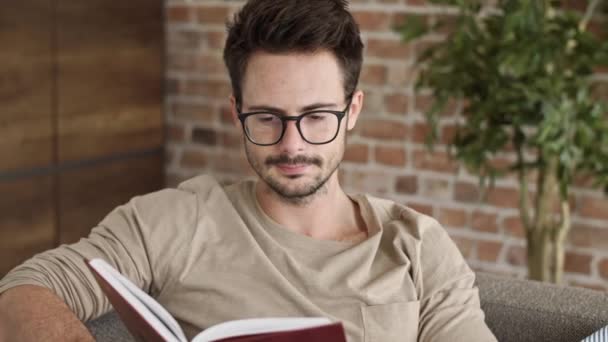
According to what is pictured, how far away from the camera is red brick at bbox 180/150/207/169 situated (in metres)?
3.51

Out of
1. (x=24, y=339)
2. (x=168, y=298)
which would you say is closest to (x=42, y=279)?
(x=24, y=339)

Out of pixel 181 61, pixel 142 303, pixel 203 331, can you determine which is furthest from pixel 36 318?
pixel 181 61

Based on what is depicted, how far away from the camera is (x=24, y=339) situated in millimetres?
1249

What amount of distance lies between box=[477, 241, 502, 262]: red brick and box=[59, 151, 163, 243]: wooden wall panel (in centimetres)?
134

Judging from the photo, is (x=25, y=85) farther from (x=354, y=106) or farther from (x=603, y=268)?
(x=603, y=268)

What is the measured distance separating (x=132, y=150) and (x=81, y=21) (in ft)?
1.87

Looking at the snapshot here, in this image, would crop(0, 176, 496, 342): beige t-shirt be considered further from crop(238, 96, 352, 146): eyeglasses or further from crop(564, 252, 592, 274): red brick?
crop(564, 252, 592, 274): red brick

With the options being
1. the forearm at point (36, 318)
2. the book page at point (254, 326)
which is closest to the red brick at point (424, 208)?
the forearm at point (36, 318)

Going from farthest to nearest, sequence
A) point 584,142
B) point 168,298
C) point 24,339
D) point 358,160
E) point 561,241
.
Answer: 1. point 358,160
2. point 561,241
3. point 584,142
4. point 168,298
5. point 24,339

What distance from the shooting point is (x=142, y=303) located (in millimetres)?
1139

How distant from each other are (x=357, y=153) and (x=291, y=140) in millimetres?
1729

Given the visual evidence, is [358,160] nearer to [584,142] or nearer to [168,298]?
[584,142]

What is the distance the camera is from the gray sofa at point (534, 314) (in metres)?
1.50

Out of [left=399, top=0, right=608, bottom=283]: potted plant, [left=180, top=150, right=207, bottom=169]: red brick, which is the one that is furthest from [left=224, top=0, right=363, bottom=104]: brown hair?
[left=180, top=150, right=207, bottom=169]: red brick
